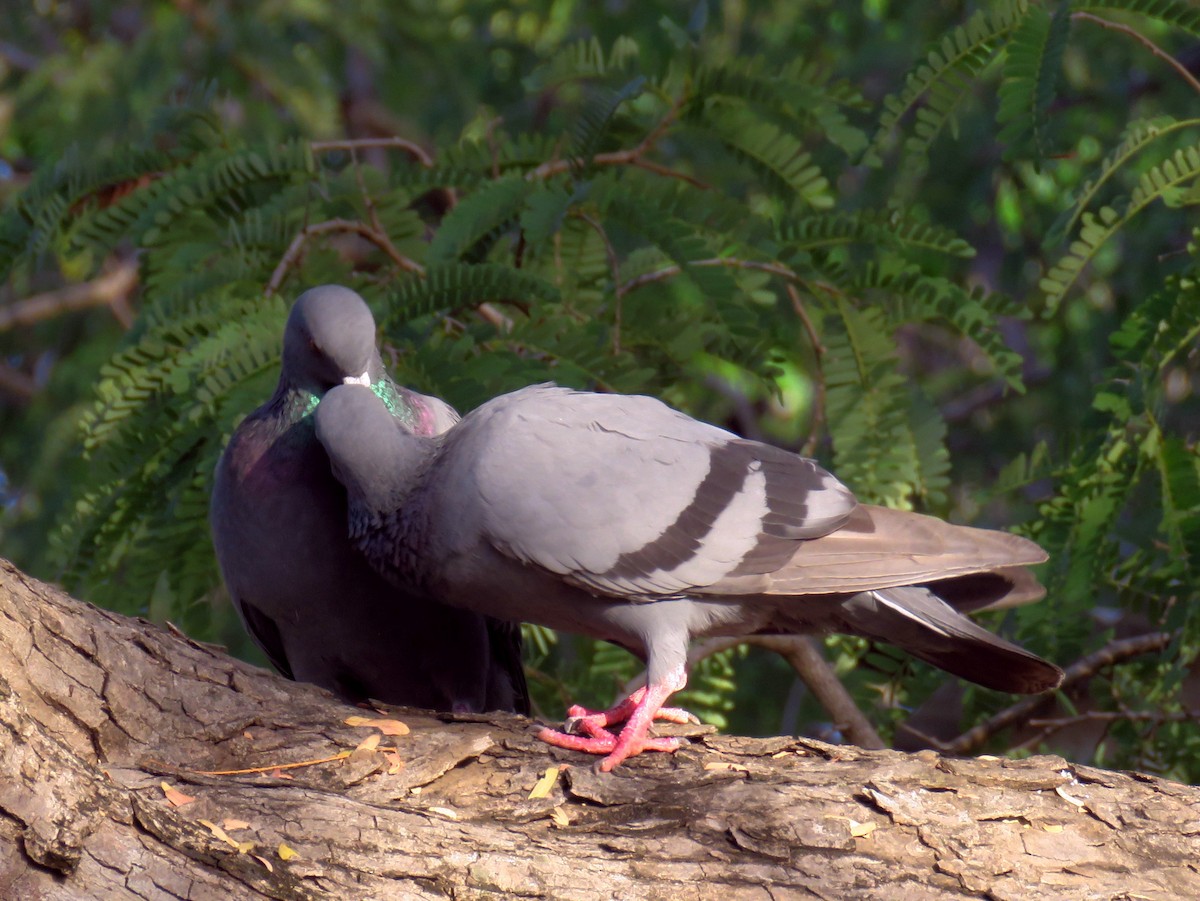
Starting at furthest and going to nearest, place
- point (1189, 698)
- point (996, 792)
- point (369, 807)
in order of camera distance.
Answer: point (1189, 698) < point (996, 792) < point (369, 807)

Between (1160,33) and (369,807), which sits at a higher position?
(1160,33)

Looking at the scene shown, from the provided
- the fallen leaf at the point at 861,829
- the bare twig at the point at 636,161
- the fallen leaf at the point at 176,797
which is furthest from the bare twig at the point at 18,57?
the fallen leaf at the point at 861,829

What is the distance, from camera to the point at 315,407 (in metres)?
3.55

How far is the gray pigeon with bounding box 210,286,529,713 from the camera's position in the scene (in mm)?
3461

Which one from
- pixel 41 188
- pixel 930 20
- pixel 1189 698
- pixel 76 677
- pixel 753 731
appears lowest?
pixel 753 731

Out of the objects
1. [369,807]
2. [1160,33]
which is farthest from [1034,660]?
[1160,33]

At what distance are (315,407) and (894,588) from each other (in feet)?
5.43

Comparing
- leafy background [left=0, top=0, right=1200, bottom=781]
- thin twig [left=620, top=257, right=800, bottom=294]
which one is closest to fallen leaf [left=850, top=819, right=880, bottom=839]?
leafy background [left=0, top=0, right=1200, bottom=781]

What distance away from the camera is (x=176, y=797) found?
2.45 m

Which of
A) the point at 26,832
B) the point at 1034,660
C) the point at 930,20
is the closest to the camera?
the point at 26,832

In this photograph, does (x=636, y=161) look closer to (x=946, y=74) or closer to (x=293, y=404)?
(x=946, y=74)

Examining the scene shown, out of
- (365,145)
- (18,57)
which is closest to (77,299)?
(18,57)

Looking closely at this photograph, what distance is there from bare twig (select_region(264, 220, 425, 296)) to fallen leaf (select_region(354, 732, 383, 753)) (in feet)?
4.64

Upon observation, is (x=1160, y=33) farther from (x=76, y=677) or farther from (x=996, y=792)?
(x=76, y=677)
